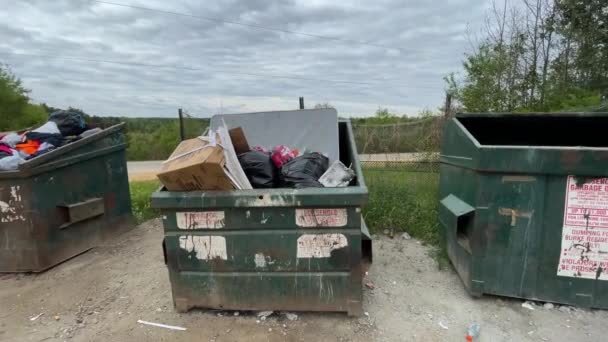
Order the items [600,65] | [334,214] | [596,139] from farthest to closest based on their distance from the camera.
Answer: [600,65] → [596,139] → [334,214]

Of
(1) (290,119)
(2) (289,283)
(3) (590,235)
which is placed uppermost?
(1) (290,119)

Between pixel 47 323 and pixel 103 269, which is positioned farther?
pixel 103 269

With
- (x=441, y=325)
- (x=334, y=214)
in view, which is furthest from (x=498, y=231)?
(x=334, y=214)

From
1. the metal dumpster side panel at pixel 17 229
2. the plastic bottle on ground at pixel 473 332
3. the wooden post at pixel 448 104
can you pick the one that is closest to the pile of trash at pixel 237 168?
the plastic bottle on ground at pixel 473 332

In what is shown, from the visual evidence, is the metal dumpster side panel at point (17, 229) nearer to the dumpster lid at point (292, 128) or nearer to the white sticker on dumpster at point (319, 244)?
the dumpster lid at point (292, 128)

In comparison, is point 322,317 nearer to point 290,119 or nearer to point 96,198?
point 290,119

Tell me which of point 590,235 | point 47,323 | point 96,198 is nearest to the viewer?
point 590,235

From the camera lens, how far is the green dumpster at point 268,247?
214cm

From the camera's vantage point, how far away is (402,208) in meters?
4.07

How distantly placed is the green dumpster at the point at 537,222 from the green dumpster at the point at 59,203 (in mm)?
3711

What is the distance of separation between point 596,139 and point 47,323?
5.05m


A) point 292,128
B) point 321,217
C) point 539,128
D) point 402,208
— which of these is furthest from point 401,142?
point 321,217

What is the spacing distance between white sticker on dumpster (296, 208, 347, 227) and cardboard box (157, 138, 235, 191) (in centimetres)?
51

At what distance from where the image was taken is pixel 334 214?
6.99ft
